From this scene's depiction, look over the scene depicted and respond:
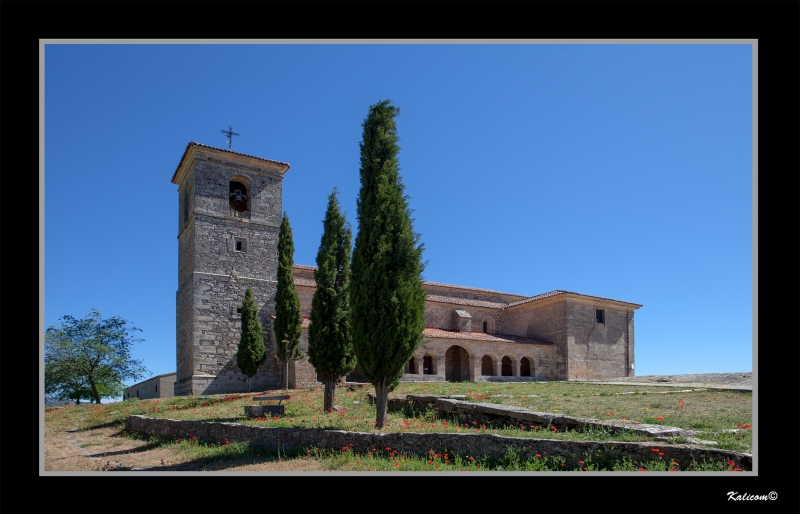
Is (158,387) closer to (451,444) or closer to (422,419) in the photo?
(422,419)

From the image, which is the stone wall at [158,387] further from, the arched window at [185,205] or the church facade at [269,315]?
the arched window at [185,205]

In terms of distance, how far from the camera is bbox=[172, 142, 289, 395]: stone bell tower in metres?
23.1

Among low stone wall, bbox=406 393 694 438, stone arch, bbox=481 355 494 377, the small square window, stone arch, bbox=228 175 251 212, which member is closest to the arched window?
stone arch, bbox=228 175 251 212

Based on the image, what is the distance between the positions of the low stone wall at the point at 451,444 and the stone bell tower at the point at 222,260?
11066 mm

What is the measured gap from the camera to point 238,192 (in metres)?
25.3

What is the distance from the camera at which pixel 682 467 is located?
5980mm

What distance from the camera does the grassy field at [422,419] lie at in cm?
726

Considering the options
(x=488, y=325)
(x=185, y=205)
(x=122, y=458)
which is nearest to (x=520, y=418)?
(x=122, y=458)

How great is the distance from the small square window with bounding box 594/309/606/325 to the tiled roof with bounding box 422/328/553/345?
3228 mm

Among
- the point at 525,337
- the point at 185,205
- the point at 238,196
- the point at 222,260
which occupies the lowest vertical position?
the point at 525,337

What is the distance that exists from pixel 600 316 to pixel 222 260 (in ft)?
67.7

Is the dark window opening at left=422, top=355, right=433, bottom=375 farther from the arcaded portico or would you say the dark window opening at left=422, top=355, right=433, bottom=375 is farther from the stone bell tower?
the stone bell tower
